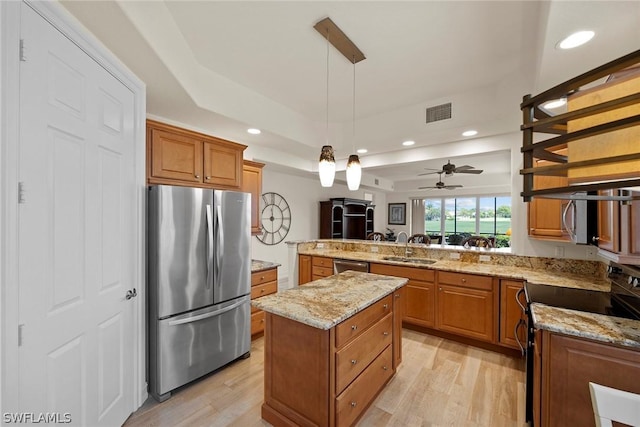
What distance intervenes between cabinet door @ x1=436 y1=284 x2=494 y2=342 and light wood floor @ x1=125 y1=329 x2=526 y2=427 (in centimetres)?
26

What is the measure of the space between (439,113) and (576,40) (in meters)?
1.79

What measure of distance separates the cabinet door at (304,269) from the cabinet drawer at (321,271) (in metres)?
0.10

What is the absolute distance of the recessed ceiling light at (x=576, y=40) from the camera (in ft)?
4.90

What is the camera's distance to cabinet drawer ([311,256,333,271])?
4242mm

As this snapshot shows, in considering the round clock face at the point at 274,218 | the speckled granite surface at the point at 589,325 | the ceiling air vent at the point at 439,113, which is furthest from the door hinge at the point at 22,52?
the round clock face at the point at 274,218

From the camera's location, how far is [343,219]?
7.02 metres

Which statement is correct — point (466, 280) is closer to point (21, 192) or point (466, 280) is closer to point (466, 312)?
point (466, 312)

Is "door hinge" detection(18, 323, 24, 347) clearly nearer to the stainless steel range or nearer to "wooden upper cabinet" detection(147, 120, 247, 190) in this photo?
"wooden upper cabinet" detection(147, 120, 247, 190)

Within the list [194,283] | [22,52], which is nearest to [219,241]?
[194,283]

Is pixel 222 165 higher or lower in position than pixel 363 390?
higher

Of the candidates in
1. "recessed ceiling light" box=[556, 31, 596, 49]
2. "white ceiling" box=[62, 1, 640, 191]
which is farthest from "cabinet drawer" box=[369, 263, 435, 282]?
"recessed ceiling light" box=[556, 31, 596, 49]

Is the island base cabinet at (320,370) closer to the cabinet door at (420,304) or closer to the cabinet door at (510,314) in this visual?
the cabinet door at (420,304)

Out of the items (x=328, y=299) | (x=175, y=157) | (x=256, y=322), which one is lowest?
(x=256, y=322)

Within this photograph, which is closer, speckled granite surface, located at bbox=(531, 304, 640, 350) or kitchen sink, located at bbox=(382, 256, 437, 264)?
speckled granite surface, located at bbox=(531, 304, 640, 350)
